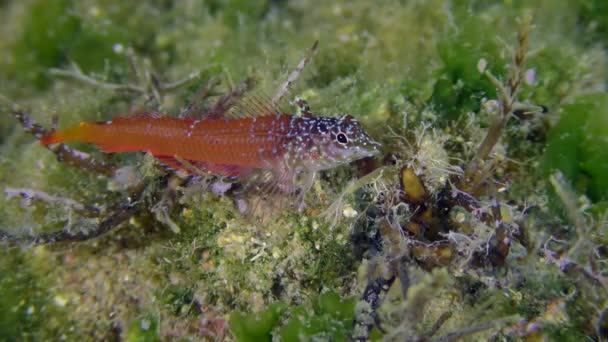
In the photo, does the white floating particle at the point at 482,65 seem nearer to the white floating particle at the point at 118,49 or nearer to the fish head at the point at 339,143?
the fish head at the point at 339,143

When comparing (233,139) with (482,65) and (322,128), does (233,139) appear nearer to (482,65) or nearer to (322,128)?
(322,128)

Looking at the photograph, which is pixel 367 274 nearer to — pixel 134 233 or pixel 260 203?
pixel 260 203

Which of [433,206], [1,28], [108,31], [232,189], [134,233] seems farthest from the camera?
[1,28]

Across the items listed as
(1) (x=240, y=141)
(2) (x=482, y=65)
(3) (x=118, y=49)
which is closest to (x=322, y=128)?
(1) (x=240, y=141)

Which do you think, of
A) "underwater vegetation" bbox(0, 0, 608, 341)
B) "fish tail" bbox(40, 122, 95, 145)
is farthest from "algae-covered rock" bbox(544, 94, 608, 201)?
"fish tail" bbox(40, 122, 95, 145)

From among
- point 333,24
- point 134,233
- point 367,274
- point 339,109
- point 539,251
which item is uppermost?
point 333,24

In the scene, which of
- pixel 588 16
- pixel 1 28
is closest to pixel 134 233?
pixel 1 28

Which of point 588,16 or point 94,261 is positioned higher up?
point 588,16
